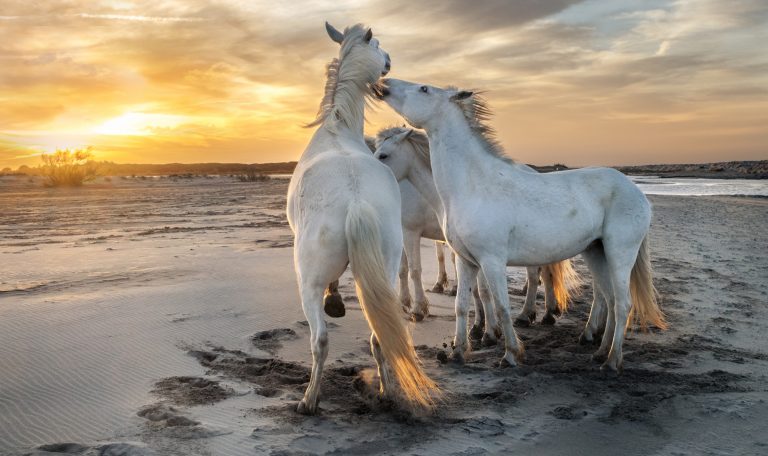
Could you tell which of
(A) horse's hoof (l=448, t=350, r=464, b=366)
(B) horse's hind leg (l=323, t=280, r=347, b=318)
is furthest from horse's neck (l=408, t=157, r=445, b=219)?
(B) horse's hind leg (l=323, t=280, r=347, b=318)

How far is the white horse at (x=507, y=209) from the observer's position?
448 cm

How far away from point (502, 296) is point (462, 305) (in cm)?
51

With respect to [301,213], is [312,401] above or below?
below

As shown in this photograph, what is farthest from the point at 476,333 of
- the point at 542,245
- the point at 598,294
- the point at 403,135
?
the point at 403,135

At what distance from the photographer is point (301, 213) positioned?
3531mm

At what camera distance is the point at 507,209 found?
452 centimetres

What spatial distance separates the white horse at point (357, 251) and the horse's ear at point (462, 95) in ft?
4.24

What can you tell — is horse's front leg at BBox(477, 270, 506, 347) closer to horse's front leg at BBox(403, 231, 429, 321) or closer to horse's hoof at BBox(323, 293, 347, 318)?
horse's front leg at BBox(403, 231, 429, 321)

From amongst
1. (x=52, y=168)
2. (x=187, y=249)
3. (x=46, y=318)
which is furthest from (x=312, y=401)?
(x=52, y=168)

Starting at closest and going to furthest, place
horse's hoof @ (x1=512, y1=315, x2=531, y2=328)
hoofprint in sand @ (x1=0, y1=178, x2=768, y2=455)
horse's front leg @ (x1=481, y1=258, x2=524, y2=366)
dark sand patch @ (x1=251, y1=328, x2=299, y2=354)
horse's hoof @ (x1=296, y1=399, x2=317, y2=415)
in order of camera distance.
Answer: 1. hoofprint in sand @ (x1=0, y1=178, x2=768, y2=455)
2. horse's hoof @ (x1=296, y1=399, x2=317, y2=415)
3. horse's front leg @ (x1=481, y1=258, x2=524, y2=366)
4. dark sand patch @ (x1=251, y1=328, x2=299, y2=354)
5. horse's hoof @ (x1=512, y1=315, x2=531, y2=328)

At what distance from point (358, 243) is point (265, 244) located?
6.93m

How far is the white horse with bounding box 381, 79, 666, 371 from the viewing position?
14.7ft

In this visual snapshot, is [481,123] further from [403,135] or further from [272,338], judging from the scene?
[272,338]

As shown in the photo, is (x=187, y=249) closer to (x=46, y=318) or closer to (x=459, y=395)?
(x=46, y=318)
